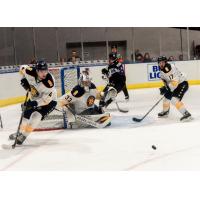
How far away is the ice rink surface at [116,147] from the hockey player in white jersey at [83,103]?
15 centimetres

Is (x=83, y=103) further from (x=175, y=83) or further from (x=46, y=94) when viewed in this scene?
(x=175, y=83)

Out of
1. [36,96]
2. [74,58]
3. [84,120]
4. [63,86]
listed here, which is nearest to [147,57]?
[74,58]

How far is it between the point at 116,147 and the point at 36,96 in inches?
39.8

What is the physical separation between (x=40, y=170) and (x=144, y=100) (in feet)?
14.6

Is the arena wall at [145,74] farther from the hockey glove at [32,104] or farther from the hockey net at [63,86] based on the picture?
the hockey glove at [32,104]

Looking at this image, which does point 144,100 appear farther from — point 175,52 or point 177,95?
point 175,52

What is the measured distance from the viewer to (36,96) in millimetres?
4281

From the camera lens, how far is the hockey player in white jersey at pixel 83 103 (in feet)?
16.0

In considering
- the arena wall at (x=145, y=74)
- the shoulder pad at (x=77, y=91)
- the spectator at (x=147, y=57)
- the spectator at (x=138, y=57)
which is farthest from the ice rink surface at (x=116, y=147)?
the spectator at (x=138, y=57)

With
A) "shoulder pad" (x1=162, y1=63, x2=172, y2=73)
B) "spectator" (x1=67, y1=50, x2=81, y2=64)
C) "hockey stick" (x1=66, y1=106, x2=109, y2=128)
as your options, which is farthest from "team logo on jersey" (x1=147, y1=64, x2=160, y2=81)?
"hockey stick" (x1=66, y1=106, x2=109, y2=128)

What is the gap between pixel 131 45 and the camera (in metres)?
10.8

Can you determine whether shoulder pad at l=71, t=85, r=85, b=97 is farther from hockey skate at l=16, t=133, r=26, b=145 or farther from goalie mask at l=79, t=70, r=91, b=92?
hockey skate at l=16, t=133, r=26, b=145

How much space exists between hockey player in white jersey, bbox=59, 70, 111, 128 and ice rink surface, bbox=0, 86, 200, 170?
0.15m

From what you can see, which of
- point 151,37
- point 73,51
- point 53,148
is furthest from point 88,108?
point 151,37
